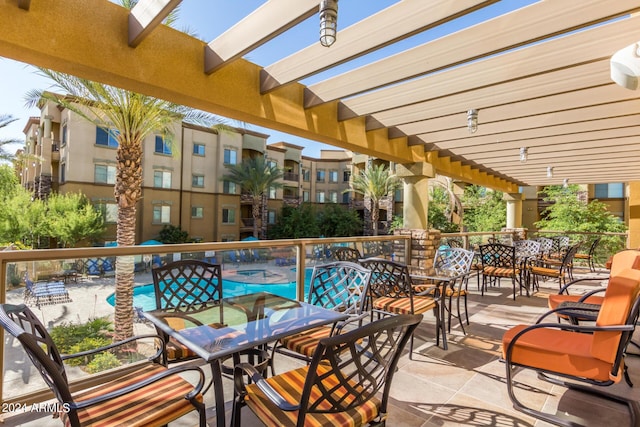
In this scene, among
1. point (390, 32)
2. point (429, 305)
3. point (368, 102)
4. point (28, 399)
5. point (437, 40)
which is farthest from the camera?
point (368, 102)

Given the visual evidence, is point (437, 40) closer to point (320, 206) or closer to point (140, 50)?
point (140, 50)

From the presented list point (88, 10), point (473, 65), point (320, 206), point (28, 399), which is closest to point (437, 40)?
point (473, 65)

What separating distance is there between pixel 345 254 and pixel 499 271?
2872 mm

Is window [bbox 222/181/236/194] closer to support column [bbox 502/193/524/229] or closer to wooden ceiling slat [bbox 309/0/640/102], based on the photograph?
support column [bbox 502/193/524/229]

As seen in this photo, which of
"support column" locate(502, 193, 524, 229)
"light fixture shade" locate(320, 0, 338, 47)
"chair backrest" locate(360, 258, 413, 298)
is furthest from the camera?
"support column" locate(502, 193, 524, 229)

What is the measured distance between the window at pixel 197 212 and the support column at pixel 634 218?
20281 millimetres

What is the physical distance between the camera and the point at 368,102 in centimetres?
409

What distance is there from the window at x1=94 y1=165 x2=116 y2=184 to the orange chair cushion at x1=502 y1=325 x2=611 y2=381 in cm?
2032

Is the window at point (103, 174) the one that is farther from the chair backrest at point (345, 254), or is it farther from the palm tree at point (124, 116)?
the chair backrest at point (345, 254)

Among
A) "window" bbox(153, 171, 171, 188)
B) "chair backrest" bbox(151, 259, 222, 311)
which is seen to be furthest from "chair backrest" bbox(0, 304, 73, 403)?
"window" bbox(153, 171, 171, 188)

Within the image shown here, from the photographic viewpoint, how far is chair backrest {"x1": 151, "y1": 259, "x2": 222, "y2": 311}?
8.79ft

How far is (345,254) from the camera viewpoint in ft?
15.6

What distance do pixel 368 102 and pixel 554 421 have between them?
11.1 ft

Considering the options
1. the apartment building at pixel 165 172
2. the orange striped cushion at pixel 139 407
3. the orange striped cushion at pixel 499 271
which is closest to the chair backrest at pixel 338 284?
the orange striped cushion at pixel 139 407
